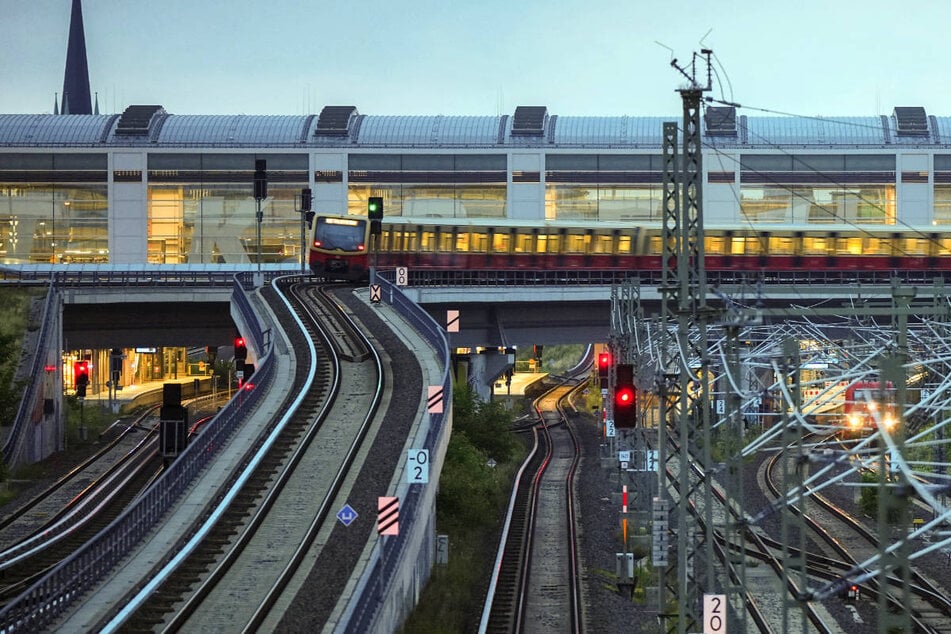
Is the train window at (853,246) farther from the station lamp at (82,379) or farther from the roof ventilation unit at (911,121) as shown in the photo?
the station lamp at (82,379)

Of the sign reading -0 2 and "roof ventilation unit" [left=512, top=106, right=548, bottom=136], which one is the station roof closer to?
"roof ventilation unit" [left=512, top=106, right=548, bottom=136]

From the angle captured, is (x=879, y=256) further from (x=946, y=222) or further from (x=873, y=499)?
(x=873, y=499)

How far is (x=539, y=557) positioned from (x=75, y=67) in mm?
137789

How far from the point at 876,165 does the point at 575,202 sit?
1948cm

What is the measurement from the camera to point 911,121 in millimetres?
85000

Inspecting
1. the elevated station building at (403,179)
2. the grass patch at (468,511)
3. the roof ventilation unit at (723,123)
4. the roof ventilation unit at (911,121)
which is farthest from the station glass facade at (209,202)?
the roof ventilation unit at (911,121)

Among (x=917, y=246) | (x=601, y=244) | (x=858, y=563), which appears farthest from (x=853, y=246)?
(x=858, y=563)

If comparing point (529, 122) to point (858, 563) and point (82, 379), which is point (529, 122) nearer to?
point (82, 379)

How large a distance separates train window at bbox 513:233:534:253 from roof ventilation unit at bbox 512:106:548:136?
2083cm

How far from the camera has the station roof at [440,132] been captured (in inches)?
3310

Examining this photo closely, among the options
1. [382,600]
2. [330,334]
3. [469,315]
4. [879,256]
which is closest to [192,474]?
[382,600]

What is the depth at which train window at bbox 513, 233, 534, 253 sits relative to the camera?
2554 inches

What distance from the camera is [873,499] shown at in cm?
4200

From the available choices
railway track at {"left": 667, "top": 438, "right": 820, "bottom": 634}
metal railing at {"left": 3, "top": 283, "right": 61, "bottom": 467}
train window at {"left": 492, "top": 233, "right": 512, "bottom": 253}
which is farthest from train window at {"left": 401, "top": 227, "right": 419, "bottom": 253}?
railway track at {"left": 667, "top": 438, "right": 820, "bottom": 634}
